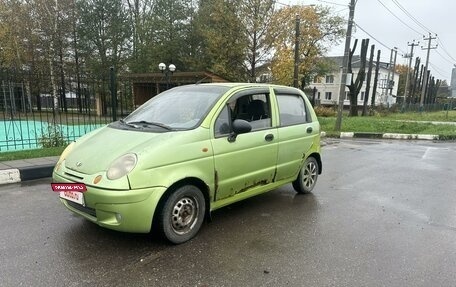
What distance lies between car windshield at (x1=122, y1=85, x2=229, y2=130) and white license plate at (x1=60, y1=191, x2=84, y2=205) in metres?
1.06

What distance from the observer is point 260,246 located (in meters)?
3.59

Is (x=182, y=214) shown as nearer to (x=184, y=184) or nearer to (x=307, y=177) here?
(x=184, y=184)

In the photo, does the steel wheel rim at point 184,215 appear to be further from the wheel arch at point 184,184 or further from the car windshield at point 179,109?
the car windshield at point 179,109

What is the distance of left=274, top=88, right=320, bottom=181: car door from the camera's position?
4.80 metres

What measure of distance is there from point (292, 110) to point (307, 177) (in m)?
1.19

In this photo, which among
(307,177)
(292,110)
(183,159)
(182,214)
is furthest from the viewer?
(307,177)

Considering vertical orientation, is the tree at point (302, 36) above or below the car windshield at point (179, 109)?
above

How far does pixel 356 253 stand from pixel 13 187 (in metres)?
5.26

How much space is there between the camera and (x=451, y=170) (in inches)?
311

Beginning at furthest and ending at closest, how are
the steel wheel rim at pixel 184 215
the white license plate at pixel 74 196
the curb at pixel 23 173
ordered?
the curb at pixel 23 173 < the steel wheel rim at pixel 184 215 < the white license plate at pixel 74 196

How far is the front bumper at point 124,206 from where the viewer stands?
311 centimetres

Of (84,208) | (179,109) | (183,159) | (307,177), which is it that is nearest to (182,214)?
(183,159)

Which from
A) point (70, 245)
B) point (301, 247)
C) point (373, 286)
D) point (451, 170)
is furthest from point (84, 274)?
point (451, 170)

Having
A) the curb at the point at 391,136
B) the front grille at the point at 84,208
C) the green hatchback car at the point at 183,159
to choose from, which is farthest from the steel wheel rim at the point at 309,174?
the curb at the point at 391,136
